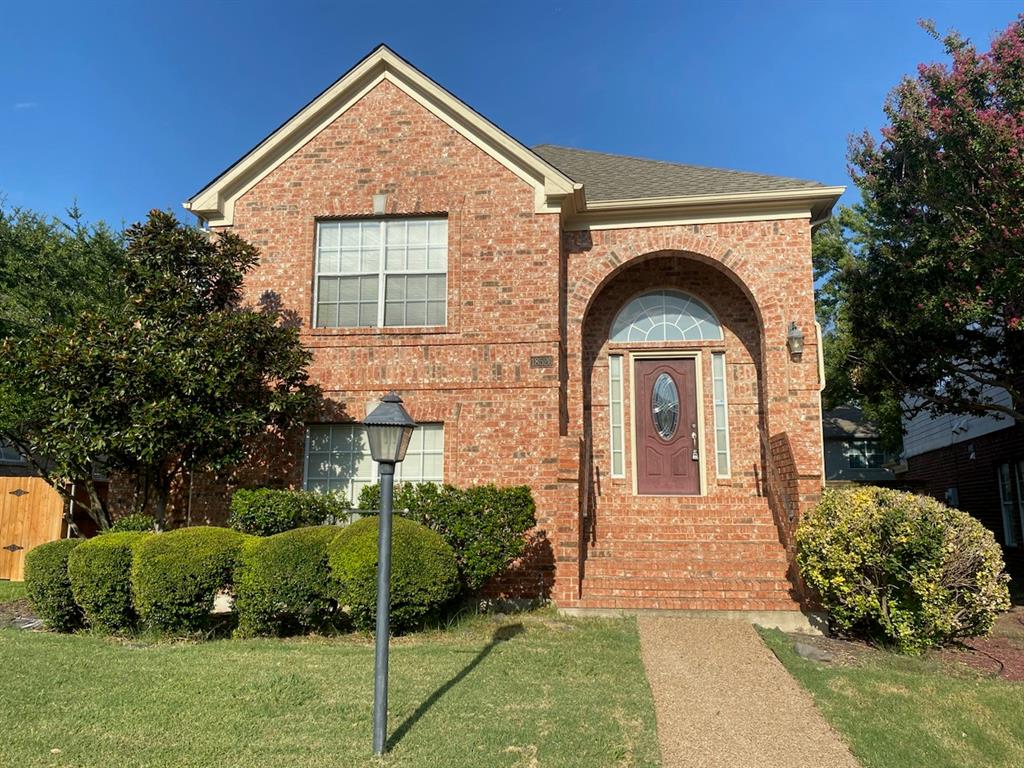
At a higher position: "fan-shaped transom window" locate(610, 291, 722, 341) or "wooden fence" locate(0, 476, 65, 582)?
"fan-shaped transom window" locate(610, 291, 722, 341)

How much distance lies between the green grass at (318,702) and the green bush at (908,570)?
2.26m

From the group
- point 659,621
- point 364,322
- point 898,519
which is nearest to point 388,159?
point 364,322

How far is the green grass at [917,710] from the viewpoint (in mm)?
4516

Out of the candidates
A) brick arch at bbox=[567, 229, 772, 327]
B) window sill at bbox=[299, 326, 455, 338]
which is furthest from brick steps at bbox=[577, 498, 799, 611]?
window sill at bbox=[299, 326, 455, 338]

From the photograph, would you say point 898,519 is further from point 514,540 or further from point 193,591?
point 193,591

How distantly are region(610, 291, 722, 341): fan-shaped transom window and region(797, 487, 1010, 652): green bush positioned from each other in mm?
4085

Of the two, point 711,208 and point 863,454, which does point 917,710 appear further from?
point 863,454

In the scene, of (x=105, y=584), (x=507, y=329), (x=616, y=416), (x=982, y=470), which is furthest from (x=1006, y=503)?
(x=105, y=584)

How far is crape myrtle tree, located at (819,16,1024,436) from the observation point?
27.8ft

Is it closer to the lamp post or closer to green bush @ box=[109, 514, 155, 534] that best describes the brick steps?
the lamp post

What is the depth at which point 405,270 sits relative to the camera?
10.1 metres

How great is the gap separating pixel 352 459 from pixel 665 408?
15.5 ft

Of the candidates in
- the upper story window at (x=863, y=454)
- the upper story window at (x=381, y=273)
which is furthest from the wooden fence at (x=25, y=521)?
the upper story window at (x=863, y=454)

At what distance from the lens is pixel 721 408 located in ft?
34.8
